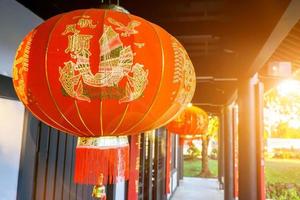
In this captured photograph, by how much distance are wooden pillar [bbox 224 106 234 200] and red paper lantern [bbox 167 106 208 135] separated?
4.15 m

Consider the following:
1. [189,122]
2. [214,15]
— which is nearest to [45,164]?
[214,15]

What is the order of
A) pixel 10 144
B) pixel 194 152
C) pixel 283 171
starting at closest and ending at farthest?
pixel 10 144, pixel 283 171, pixel 194 152

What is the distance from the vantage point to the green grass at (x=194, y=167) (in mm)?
17844

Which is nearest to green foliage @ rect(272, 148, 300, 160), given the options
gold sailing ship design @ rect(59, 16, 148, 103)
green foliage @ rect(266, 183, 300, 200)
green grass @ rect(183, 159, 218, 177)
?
green foliage @ rect(266, 183, 300, 200)

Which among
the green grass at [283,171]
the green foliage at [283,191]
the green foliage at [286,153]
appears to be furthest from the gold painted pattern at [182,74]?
the green foliage at [286,153]

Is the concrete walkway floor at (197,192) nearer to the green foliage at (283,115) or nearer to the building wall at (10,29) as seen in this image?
the green foliage at (283,115)

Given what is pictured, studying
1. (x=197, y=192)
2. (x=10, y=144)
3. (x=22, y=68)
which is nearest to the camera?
(x=22, y=68)

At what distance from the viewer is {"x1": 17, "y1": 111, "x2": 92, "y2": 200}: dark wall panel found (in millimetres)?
2205

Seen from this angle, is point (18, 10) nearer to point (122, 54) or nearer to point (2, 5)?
point (2, 5)

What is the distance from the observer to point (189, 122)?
454 cm

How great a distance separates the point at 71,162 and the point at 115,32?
2.02 meters

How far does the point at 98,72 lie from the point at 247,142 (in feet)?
9.92

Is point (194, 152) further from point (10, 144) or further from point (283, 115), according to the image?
point (10, 144)

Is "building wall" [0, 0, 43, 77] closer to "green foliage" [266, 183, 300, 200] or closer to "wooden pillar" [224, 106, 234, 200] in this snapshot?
"wooden pillar" [224, 106, 234, 200]
